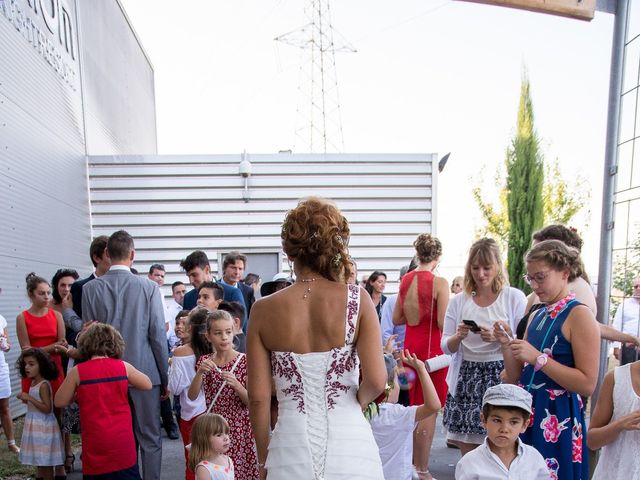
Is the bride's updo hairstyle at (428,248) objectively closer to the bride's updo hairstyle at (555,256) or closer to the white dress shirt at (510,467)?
the bride's updo hairstyle at (555,256)

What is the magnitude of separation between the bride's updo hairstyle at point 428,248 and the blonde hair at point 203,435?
2.07 m

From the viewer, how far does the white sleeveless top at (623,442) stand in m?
1.90

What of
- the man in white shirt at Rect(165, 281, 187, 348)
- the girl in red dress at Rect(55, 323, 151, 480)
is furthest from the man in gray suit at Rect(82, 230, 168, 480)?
the man in white shirt at Rect(165, 281, 187, 348)

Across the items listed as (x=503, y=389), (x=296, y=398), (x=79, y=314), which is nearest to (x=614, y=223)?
(x=503, y=389)

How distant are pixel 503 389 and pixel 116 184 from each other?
913 centimetres

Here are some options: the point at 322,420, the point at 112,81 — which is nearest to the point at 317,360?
the point at 322,420

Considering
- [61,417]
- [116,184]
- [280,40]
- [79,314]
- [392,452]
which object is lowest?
[61,417]

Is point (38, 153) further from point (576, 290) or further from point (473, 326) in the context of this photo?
point (576, 290)

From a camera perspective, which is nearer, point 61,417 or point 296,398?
point 296,398

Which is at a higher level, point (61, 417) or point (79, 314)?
point (79, 314)

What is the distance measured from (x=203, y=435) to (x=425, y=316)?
2011 millimetres

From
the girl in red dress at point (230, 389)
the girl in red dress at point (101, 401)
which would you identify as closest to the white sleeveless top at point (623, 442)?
the girl in red dress at point (230, 389)

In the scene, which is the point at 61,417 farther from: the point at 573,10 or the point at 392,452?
the point at 573,10

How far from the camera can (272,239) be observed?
975 centimetres
